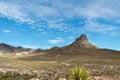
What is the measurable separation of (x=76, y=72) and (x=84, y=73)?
726 mm

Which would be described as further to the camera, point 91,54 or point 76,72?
point 91,54

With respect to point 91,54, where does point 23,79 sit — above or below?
below

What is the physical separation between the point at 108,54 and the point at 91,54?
1099 cm

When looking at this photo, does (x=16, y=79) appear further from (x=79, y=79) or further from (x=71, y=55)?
(x=71, y=55)

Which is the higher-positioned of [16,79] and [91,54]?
[91,54]

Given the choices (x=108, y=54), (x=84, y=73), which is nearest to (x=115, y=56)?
(x=108, y=54)

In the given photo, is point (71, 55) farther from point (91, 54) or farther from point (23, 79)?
point (23, 79)

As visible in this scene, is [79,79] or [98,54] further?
[98,54]

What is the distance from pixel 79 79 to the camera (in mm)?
27297

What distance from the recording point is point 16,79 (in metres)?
46.9

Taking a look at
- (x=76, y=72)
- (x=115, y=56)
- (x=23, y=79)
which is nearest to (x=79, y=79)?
(x=76, y=72)

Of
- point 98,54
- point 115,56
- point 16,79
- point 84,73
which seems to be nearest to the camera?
point 84,73

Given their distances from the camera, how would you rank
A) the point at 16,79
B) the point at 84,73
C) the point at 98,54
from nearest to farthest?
the point at 84,73, the point at 16,79, the point at 98,54

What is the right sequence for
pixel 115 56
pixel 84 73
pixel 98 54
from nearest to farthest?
pixel 84 73, pixel 115 56, pixel 98 54
